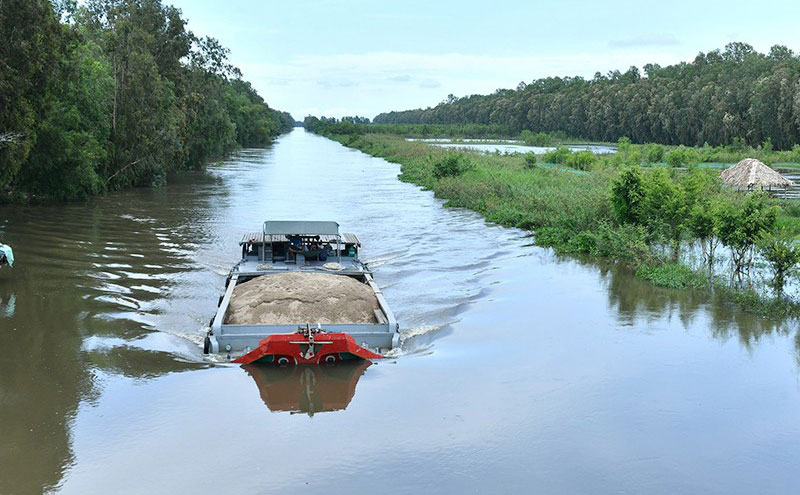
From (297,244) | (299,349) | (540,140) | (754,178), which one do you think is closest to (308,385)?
(299,349)

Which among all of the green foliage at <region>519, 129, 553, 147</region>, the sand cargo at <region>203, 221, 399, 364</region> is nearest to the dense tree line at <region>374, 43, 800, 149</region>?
the green foliage at <region>519, 129, 553, 147</region>

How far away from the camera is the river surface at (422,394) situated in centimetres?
959

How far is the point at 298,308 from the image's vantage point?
13977mm

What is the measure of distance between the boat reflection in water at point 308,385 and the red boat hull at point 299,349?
0.84 ft

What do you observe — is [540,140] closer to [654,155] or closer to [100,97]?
[654,155]

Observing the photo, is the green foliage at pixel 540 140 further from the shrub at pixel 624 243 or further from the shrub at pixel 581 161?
the shrub at pixel 624 243

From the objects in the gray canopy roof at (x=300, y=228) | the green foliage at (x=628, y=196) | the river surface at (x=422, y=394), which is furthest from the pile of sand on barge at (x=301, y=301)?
the green foliage at (x=628, y=196)

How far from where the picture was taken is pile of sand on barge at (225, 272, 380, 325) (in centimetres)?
1390

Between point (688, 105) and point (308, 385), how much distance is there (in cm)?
8031

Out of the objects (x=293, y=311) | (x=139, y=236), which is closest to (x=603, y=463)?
(x=293, y=311)

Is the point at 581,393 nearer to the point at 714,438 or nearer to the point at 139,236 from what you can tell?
the point at 714,438

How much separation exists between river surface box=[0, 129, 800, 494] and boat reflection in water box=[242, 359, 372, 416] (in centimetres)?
4

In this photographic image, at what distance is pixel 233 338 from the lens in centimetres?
1309

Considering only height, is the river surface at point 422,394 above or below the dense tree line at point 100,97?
below
